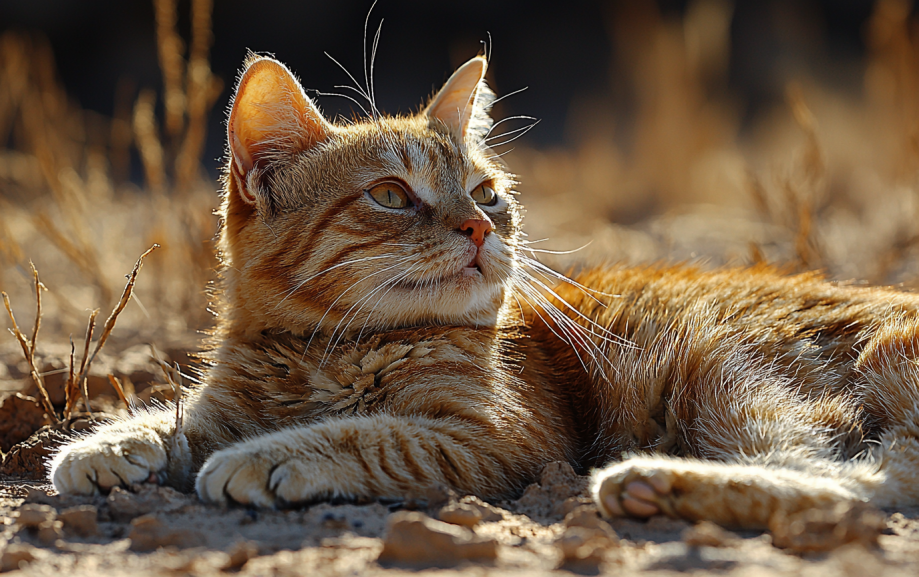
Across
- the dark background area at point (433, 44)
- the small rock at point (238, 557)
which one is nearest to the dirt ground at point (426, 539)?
the small rock at point (238, 557)

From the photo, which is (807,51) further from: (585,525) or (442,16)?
(585,525)

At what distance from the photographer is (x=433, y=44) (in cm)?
1371

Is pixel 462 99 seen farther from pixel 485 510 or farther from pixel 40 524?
pixel 40 524

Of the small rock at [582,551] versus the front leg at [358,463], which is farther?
the front leg at [358,463]

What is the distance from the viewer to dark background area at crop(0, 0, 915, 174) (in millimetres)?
11664

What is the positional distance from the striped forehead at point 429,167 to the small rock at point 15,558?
1.37 metres

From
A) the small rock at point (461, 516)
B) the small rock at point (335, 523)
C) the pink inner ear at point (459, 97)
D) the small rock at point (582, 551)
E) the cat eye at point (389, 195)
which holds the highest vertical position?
the pink inner ear at point (459, 97)

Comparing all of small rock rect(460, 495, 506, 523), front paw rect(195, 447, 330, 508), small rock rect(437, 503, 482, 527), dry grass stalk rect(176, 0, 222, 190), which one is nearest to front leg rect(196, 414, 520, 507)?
front paw rect(195, 447, 330, 508)

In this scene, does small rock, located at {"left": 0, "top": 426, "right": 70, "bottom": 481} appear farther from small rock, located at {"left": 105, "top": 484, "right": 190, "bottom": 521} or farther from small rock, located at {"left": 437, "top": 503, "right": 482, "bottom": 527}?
small rock, located at {"left": 437, "top": 503, "right": 482, "bottom": 527}

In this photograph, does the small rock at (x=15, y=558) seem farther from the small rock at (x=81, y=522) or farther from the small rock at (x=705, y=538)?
the small rock at (x=705, y=538)

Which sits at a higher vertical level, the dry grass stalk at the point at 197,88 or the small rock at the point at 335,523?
the dry grass stalk at the point at 197,88

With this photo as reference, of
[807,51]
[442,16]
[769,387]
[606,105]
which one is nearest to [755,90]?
[807,51]

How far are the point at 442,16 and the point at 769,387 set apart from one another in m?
12.4

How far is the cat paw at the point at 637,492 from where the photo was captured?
1.53 meters
